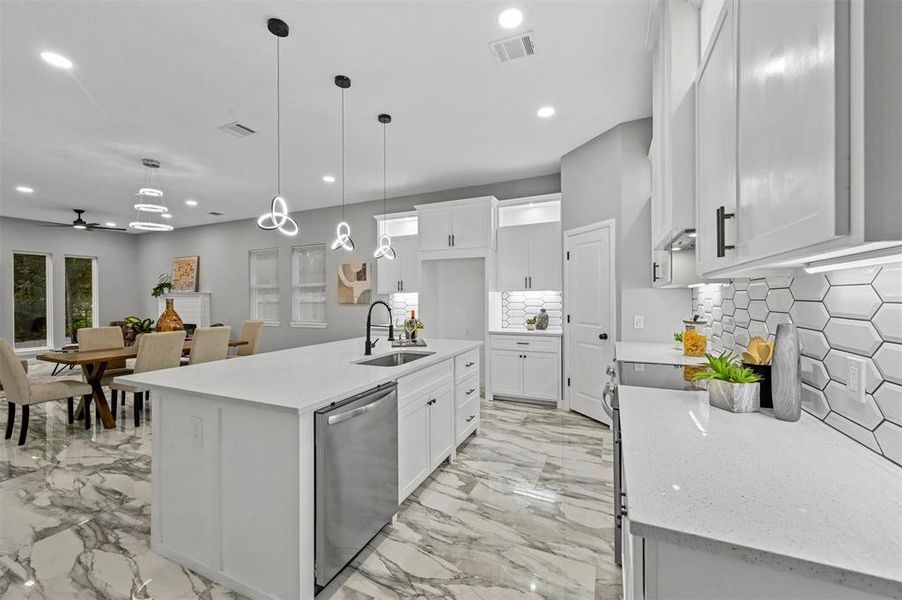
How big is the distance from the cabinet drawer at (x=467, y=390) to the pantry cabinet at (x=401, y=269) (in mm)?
2276

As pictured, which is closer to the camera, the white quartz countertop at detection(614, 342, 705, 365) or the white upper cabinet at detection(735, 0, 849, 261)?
the white upper cabinet at detection(735, 0, 849, 261)

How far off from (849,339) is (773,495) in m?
0.64

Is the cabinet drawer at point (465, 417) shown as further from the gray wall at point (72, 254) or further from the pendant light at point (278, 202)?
the gray wall at point (72, 254)

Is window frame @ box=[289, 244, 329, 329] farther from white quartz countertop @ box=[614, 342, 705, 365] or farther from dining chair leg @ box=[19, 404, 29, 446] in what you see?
white quartz countertop @ box=[614, 342, 705, 365]

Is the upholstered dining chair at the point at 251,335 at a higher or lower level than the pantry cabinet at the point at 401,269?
lower

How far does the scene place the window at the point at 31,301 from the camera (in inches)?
277

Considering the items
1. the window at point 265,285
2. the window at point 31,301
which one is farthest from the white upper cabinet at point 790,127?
the window at point 31,301

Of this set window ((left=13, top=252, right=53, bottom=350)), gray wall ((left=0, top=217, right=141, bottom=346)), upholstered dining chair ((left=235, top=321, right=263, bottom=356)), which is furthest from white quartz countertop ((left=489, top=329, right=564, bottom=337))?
window ((left=13, top=252, right=53, bottom=350))

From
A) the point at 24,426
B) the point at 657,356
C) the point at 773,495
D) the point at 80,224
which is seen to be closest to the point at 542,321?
the point at 657,356

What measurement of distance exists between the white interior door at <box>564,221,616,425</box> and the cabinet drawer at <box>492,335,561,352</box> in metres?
0.17

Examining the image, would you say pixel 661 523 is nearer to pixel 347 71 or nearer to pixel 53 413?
pixel 347 71

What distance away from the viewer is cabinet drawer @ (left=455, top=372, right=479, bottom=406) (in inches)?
121

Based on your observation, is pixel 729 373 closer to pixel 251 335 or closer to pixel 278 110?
pixel 278 110

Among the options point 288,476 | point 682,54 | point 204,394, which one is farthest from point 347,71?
point 288,476
